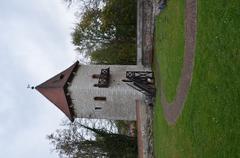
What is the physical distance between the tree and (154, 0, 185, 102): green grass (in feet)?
47.2

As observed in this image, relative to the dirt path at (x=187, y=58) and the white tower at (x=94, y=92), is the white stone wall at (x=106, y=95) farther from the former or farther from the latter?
the dirt path at (x=187, y=58)

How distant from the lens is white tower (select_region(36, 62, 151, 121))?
26.2 metres

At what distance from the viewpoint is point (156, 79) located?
24.3 meters

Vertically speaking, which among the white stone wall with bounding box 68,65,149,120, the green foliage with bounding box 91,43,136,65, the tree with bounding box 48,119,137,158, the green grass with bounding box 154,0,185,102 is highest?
the green grass with bounding box 154,0,185,102

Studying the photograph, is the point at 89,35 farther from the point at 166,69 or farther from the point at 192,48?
the point at 192,48

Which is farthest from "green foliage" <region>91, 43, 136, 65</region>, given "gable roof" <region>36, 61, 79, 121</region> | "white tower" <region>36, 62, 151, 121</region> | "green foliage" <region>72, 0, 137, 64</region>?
"gable roof" <region>36, 61, 79, 121</region>

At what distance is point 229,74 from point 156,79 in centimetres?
1329

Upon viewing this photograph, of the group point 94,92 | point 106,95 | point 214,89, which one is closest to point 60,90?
point 94,92

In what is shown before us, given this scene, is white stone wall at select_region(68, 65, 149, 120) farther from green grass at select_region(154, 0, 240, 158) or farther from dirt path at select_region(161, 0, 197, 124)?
green grass at select_region(154, 0, 240, 158)

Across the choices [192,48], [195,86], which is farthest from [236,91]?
[192,48]

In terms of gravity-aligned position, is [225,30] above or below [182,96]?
above

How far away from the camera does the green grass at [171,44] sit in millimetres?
17705

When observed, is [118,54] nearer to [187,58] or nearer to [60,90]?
[60,90]

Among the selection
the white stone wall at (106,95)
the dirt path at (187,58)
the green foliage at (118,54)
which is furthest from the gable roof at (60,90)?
the dirt path at (187,58)
